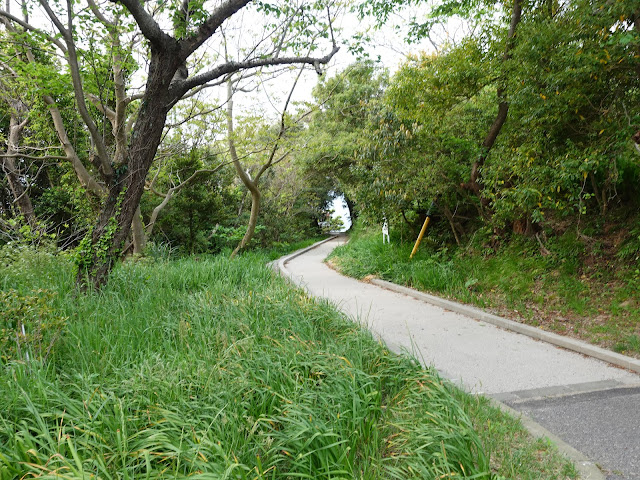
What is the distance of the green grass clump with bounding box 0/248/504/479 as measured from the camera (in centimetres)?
233

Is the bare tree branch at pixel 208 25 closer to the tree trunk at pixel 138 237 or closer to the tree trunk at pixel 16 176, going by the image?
the tree trunk at pixel 138 237

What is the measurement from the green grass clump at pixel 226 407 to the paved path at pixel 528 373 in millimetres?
824

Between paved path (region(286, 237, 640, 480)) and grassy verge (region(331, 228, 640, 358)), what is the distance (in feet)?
2.22

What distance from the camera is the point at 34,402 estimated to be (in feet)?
9.05

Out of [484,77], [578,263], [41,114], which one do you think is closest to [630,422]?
[578,263]

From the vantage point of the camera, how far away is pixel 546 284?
6.94m

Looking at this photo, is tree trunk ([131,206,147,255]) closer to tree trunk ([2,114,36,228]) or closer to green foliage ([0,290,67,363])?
tree trunk ([2,114,36,228])

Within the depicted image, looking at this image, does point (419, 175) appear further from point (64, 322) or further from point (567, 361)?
point (64, 322)

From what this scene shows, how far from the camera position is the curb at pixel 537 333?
180 inches

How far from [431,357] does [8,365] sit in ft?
13.5

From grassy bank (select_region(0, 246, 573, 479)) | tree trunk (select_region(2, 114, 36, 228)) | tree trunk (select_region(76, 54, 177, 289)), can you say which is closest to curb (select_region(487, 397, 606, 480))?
grassy bank (select_region(0, 246, 573, 479))

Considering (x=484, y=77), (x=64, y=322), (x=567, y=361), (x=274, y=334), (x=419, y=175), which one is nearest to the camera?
(x=64, y=322)

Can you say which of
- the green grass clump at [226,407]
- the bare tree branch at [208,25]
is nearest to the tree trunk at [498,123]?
the bare tree branch at [208,25]

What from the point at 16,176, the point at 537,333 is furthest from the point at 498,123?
the point at 16,176
